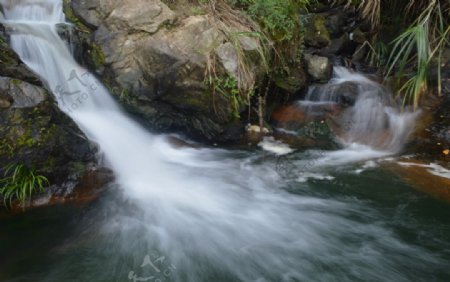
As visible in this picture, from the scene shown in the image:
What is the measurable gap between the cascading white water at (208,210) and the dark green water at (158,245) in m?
0.02

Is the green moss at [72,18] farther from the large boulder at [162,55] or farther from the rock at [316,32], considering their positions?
the rock at [316,32]

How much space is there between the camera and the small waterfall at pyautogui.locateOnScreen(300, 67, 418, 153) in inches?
224

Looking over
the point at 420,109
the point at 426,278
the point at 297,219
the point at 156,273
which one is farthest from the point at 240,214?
the point at 420,109

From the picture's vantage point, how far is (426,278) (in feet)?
10.2

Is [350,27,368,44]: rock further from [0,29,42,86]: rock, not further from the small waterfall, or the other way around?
[0,29,42,86]: rock

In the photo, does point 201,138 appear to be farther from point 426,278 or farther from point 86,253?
point 426,278

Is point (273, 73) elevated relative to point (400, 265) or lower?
elevated

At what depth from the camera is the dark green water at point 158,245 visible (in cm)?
313

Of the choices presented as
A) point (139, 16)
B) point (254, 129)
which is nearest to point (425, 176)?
point (254, 129)

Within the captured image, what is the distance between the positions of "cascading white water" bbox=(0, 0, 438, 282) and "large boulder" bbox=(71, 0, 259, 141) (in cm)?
46

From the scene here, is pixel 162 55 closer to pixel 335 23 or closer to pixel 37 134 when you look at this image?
pixel 37 134

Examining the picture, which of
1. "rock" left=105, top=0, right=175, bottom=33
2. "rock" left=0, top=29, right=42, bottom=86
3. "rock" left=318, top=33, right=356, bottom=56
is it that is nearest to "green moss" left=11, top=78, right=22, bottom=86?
"rock" left=0, top=29, right=42, bottom=86

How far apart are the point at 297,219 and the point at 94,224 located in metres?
2.18

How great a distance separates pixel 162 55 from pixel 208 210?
7.73ft
